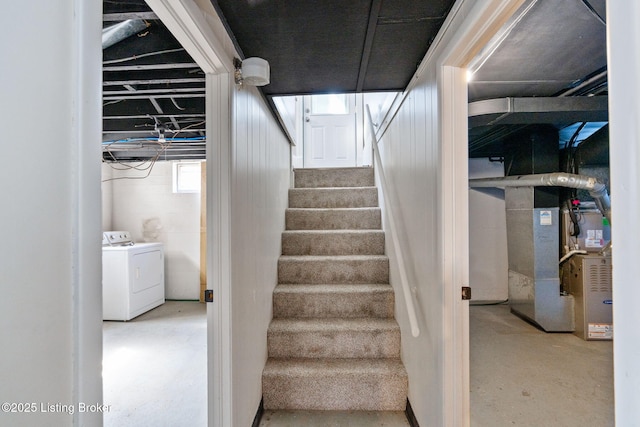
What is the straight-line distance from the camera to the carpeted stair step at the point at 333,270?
2592 millimetres

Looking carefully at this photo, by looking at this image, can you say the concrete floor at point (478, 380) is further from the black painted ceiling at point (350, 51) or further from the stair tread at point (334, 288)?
the black painted ceiling at point (350, 51)

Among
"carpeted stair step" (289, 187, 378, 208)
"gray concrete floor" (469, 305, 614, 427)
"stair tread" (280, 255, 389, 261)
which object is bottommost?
"gray concrete floor" (469, 305, 614, 427)

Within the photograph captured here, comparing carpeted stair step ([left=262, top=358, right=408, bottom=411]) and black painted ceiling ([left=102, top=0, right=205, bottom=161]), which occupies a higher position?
black painted ceiling ([left=102, top=0, right=205, bottom=161])

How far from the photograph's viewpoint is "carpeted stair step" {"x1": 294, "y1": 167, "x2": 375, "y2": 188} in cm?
365

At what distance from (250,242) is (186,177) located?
3.60m

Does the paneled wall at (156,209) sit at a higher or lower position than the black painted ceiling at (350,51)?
lower

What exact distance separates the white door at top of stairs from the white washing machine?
9.21 feet

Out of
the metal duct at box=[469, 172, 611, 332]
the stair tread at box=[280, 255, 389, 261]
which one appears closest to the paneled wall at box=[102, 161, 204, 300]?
the stair tread at box=[280, 255, 389, 261]

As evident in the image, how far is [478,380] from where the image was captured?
7.76 feet

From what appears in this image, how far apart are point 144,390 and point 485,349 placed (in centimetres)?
310

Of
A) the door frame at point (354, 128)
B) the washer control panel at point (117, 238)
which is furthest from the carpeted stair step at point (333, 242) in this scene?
the washer control panel at point (117, 238)

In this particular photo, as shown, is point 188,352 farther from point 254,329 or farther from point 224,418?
point 224,418

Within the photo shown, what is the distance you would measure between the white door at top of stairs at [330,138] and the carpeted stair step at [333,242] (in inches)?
89.3

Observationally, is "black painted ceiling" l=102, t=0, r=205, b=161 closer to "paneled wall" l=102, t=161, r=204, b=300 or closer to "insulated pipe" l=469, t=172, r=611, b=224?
"paneled wall" l=102, t=161, r=204, b=300
